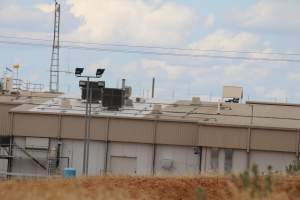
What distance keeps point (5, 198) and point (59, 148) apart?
4084 centimetres

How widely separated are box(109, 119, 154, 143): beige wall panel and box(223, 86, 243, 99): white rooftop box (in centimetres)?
1204

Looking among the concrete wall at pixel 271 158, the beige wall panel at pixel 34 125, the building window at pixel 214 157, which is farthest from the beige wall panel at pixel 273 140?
the beige wall panel at pixel 34 125

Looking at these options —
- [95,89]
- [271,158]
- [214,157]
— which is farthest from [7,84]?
[271,158]

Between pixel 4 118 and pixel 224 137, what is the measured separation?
18641 mm

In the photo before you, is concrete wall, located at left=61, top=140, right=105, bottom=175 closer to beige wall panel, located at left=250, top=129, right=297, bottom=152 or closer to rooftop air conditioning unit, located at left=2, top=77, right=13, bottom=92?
beige wall panel, located at left=250, top=129, right=297, bottom=152

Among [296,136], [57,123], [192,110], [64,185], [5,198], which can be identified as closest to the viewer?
[5,198]

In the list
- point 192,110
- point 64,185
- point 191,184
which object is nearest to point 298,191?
point 191,184

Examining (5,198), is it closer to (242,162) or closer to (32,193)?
(32,193)

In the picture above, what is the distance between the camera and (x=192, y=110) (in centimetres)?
6656

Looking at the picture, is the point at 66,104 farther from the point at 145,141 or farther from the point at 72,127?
the point at 145,141

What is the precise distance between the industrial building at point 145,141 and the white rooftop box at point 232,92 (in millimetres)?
6235

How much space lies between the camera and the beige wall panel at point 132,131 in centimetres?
6022

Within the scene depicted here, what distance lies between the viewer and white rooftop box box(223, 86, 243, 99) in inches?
2766

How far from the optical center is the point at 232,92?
232ft
